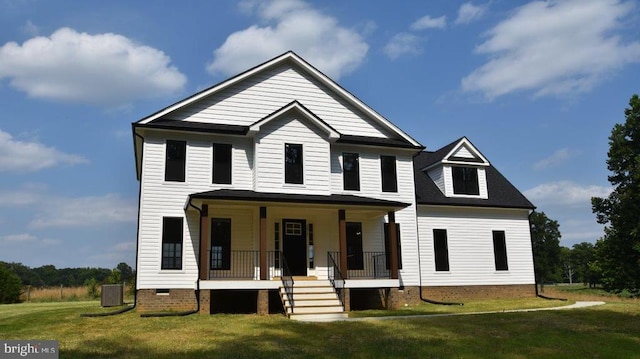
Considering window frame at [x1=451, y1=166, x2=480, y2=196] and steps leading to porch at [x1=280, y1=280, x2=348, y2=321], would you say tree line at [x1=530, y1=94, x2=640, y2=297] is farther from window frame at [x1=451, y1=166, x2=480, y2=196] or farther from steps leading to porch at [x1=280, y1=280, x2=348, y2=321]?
steps leading to porch at [x1=280, y1=280, x2=348, y2=321]

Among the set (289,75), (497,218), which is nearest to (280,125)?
(289,75)

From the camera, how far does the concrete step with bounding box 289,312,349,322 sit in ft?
52.5

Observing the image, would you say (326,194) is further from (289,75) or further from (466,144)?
(466,144)

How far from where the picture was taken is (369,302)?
21.0 metres

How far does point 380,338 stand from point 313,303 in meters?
5.47

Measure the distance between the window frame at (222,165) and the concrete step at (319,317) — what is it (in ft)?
20.3

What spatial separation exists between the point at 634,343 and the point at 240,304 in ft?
43.0

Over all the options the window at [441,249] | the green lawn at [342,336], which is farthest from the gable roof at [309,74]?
the green lawn at [342,336]

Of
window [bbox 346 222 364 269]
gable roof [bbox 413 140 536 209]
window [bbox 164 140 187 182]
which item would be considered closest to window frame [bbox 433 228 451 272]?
gable roof [bbox 413 140 536 209]

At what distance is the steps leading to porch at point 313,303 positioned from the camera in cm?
1641

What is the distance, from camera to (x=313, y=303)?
676 inches

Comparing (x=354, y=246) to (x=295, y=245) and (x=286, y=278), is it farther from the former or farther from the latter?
(x=286, y=278)

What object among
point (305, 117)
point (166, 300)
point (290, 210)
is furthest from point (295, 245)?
point (166, 300)

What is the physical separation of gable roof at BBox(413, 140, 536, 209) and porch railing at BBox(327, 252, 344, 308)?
5.42 meters
